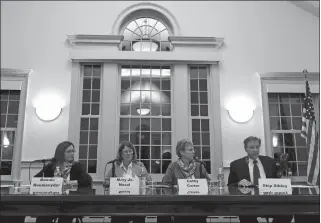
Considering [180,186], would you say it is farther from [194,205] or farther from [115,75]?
[115,75]

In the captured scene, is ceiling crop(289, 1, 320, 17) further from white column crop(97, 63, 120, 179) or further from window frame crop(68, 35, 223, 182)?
white column crop(97, 63, 120, 179)

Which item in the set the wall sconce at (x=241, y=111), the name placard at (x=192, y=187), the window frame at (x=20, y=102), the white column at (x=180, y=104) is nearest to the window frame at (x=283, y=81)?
the wall sconce at (x=241, y=111)

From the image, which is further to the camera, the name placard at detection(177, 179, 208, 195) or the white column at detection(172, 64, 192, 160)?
the white column at detection(172, 64, 192, 160)

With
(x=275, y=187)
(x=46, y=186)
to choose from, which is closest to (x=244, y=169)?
(x=275, y=187)

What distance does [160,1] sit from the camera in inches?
206

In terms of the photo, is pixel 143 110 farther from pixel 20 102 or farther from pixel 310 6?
pixel 310 6

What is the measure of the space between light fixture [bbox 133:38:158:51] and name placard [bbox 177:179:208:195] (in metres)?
3.46

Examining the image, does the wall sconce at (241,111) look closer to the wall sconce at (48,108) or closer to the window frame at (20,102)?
the wall sconce at (48,108)

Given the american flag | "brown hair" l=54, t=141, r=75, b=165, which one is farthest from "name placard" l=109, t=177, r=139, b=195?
the american flag

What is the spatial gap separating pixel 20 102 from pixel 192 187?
362 centimetres

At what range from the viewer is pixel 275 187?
2129mm

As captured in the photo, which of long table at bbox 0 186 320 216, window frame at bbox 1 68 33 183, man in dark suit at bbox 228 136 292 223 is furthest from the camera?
window frame at bbox 1 68 33 183

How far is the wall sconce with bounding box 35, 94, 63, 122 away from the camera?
4.70 metres

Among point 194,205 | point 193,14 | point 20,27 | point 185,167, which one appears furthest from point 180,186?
point 20,27
